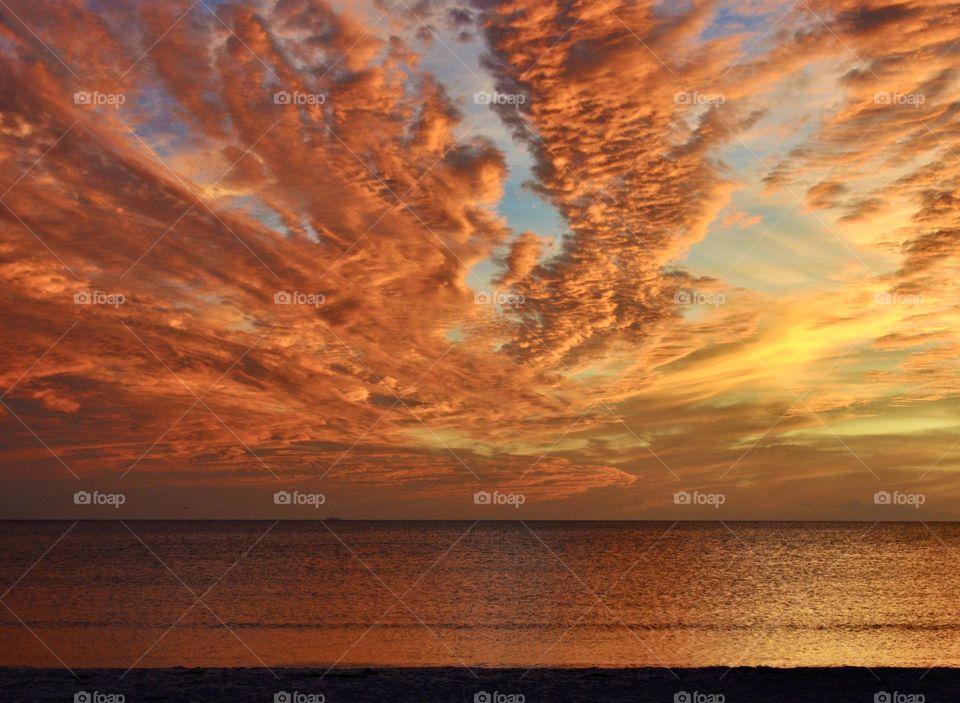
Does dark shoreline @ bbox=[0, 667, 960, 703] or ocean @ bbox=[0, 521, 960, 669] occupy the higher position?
ocean @ bbox=[0, 521, 960, 669]

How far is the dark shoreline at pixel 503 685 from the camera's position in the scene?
1714 centimetres

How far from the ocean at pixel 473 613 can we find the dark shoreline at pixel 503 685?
4565 mm

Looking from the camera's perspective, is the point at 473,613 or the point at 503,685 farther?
the point at 473,613

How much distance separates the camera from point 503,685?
18.6 metres

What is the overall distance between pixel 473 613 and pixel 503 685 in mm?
20232

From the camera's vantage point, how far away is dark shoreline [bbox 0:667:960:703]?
675 inches

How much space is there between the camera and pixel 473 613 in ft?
126

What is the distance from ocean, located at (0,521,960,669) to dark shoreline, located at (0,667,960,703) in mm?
4565

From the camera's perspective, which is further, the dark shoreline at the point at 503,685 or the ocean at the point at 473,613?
the ocean at the point at 473,613

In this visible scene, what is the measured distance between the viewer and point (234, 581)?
55.0 m

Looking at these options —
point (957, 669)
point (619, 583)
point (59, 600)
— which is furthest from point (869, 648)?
point (59, 600)

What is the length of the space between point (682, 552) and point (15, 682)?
84243 millimetres

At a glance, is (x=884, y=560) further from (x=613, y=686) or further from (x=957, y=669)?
(x=613, y=686)

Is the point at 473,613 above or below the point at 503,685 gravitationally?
above
